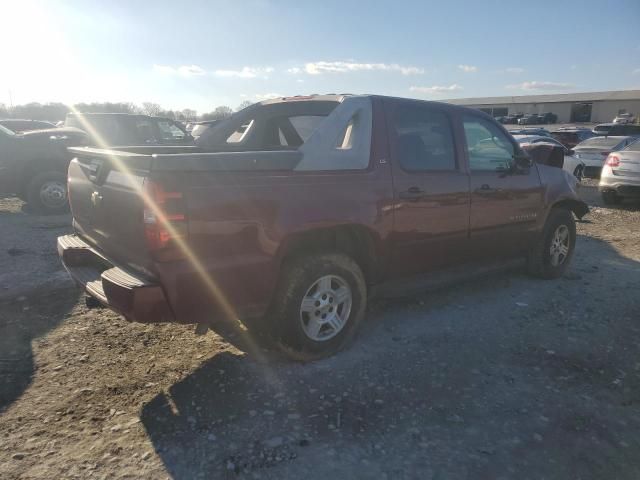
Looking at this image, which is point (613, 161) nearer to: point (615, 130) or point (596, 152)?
point (596, 152)

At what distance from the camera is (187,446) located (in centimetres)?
264

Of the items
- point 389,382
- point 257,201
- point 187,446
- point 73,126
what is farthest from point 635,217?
point 73,126

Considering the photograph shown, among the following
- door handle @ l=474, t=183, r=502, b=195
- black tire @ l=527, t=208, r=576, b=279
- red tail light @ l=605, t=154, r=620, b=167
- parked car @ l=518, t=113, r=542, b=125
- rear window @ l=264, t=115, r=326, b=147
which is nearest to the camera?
door handle @ l=474, t=183, r=502, b=195

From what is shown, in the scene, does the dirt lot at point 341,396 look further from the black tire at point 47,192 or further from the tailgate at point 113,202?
the black tire at point 47,192

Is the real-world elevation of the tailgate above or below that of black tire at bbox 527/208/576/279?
above

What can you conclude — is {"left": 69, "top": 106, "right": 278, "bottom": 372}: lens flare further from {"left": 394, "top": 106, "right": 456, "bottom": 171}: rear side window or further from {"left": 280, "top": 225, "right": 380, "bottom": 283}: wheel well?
{"left": 394, "top": 106, "right": 456, "bottom": 171}: rear side window

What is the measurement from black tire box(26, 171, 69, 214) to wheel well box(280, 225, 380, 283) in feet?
23.3

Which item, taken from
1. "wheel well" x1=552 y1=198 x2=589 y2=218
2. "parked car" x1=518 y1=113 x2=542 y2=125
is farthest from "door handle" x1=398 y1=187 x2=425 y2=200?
"parked car" x1=518 y1=113 x2=542 y2=125

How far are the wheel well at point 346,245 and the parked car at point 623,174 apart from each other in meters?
8.67

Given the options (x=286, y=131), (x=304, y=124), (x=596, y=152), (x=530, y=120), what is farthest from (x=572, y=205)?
(x=530, y=120)

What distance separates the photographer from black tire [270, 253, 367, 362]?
336cm

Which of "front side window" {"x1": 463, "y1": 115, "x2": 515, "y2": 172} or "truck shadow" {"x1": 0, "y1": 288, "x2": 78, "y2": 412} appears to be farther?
"front side window" {"x1": 463, "y1": 115, "x2": 515, "y2": 172}

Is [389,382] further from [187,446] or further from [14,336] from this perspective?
[14,336]

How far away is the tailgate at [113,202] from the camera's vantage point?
285 centimetres
